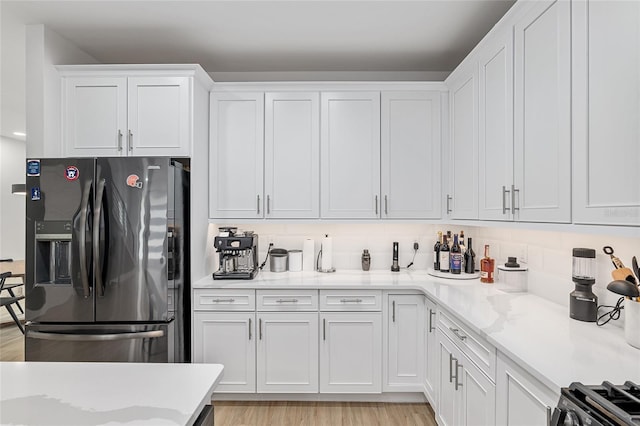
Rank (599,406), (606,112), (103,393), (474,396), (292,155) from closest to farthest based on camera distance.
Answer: (599,406), (103,393), (606,112), (474,396), (292,155)

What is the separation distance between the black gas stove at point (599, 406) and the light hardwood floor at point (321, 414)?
1.82 metres

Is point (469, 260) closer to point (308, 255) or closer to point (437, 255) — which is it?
point (437, 255)

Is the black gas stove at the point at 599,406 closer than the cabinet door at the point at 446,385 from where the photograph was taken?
Yes

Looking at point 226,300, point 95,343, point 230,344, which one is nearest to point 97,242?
point 95,343

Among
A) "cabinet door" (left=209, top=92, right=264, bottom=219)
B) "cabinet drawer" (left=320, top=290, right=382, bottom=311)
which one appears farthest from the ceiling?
"cabinet drawer" (left=320, top=290, right=382, bottom=311)

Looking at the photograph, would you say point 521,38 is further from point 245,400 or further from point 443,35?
point 245,400

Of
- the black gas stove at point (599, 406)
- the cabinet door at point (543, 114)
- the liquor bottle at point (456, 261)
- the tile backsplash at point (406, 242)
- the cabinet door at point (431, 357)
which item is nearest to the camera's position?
the black gas stove at point (599, 406)

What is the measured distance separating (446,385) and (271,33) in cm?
274

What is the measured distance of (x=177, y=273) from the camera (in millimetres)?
2576

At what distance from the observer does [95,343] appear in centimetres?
240

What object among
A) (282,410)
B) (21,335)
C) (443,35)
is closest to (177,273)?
(282,410)

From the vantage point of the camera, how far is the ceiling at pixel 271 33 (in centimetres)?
235

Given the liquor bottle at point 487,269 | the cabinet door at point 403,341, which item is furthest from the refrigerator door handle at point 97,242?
the liquor bottle at point 487,269

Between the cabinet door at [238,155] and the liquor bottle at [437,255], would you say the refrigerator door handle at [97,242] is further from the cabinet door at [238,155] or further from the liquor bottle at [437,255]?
the liquor bottle at [437,255]
